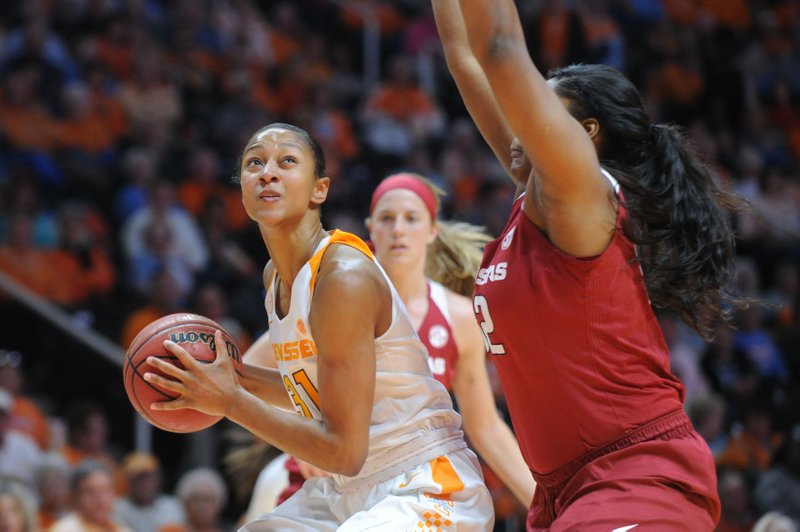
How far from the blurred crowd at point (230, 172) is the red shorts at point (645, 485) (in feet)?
8.20

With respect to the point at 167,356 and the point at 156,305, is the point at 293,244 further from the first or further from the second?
the point at 156,305

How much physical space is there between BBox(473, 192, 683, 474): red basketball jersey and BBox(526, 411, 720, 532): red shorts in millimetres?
45

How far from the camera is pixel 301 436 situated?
3.21 m

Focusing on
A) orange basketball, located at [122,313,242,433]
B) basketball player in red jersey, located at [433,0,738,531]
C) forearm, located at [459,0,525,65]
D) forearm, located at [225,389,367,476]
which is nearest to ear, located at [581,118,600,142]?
basketball player in red jersey, located at [433,0,738,531]

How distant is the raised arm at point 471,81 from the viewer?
380cm

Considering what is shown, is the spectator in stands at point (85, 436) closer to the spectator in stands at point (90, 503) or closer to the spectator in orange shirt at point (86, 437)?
the spectator in orange shirt at point (86, 437)

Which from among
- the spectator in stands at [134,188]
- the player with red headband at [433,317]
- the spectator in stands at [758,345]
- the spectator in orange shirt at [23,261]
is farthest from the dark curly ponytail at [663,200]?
the spectator in stands at [134,188]

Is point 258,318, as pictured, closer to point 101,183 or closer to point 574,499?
point 101,183

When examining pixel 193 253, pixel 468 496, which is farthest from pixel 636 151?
pixel 193 253

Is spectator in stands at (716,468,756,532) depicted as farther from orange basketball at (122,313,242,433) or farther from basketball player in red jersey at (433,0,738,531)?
orange basketball at (122,313,242,433)

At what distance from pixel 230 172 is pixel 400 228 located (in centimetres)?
574

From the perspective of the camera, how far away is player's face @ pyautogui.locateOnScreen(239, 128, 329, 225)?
3516 mm

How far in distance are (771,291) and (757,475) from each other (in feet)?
11.8

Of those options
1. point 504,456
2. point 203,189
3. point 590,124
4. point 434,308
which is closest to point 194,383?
point 590,124
